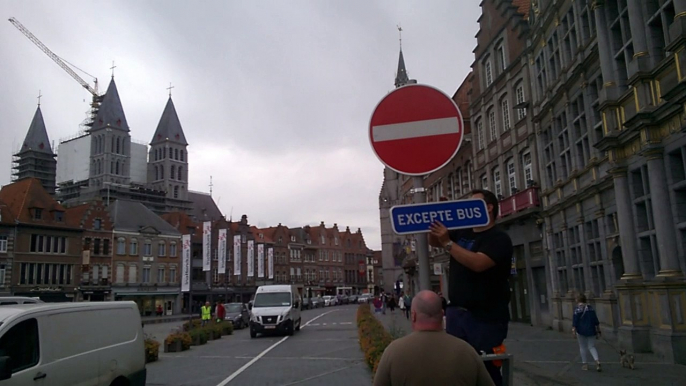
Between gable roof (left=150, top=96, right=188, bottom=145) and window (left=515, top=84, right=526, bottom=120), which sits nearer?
window (left=515, top=84, right=526, bottom=120)

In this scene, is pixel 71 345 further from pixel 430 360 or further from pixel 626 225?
pixel 626 225

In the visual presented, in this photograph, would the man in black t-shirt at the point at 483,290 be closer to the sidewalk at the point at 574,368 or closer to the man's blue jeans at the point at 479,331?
the man's blue jeans at the point at 479,331

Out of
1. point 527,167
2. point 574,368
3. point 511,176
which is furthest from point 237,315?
point 574,368

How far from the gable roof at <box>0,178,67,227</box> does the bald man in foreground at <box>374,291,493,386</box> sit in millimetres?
59103

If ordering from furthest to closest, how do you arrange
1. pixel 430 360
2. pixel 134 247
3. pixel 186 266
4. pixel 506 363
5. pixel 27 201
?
pixel 134 247 → pixel 27 201 → pixel 186 266 → pixel 506 363 → pixel 430 360

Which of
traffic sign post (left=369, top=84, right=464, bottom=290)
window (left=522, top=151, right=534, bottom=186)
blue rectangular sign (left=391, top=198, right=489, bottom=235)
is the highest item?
window (left=522, top=151, right=534, bottom=186)

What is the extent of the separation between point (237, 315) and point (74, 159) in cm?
10907

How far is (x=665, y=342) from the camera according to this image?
13.1m

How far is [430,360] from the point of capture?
306cm

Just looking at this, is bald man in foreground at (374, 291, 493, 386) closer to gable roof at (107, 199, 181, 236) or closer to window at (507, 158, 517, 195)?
window at (507, 158, 517, 195)

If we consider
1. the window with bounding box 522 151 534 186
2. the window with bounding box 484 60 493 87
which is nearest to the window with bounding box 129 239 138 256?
the window with bounding box 484 60 493 87

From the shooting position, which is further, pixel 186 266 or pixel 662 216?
pixel 186 266

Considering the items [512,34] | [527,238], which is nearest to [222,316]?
[527,238]

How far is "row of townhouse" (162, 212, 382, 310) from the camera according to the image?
77.4 metres
